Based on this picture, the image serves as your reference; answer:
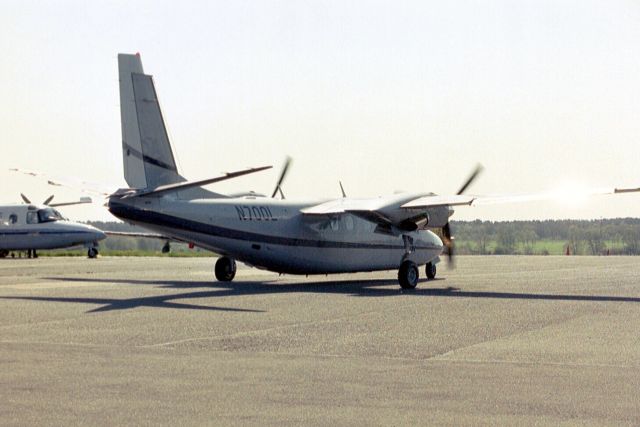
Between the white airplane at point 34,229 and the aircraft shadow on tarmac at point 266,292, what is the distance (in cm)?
2482

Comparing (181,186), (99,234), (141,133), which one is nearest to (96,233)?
(99,234)

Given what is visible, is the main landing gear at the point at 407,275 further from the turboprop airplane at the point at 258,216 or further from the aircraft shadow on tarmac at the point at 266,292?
the aircraft shadow on tarmac at the point at 266,292

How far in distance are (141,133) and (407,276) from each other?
9833 millimetres

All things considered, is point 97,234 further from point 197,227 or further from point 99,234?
point 197,227

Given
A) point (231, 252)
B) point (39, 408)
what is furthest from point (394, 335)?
point (231, 252)

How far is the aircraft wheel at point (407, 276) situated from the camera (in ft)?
108

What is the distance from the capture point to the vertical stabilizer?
31.6 metres

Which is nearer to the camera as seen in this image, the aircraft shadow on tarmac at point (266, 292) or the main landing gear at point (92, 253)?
the aircraft shadow on tarmac at point (266, 292)

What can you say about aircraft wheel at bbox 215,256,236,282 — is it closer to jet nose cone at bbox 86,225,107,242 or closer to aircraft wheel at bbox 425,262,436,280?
aircraft wheel at bbox 425,262,436,280

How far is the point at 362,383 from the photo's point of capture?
42.4 feet

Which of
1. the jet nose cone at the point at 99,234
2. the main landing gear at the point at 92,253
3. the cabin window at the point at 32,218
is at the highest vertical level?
the cabin window at the point at 32,218

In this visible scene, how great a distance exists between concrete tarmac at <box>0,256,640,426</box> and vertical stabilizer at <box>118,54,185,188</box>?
3.84 metres

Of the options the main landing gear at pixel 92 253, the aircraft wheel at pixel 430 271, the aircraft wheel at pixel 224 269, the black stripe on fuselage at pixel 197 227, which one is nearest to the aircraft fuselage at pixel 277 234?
the black stripe on fuselage at pixel 197 227

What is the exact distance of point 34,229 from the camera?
6269 cm
